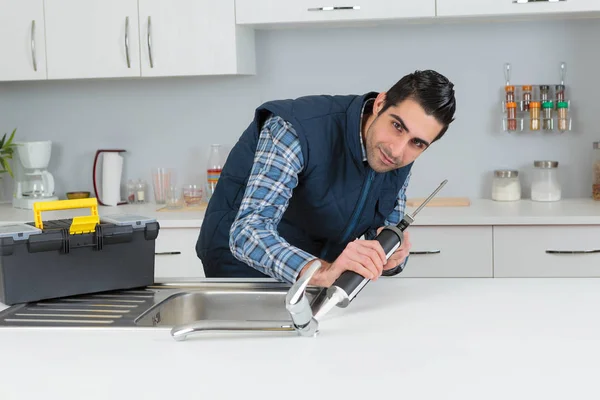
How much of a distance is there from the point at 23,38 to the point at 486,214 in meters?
2.16

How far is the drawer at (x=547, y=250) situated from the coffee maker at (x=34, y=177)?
6.84ft

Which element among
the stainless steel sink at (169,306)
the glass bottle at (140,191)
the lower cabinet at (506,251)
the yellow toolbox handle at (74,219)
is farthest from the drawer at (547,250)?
the yellow toolbox handle at (74,219)

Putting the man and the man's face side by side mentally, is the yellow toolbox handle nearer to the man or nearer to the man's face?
the man

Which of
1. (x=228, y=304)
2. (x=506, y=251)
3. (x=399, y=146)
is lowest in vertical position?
(x=506, y=251)

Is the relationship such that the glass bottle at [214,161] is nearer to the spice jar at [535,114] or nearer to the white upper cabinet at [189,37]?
the white upper cabinet at [189,37]

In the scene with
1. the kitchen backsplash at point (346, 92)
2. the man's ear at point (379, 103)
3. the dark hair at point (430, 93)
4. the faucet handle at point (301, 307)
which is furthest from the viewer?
the kitchen backsplash at point (346, 92)

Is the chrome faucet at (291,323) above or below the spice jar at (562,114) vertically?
below

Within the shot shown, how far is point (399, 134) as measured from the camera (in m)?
1.97

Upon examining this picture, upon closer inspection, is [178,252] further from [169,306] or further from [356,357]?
[356,357]

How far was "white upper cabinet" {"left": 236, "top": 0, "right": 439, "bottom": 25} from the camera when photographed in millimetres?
3309

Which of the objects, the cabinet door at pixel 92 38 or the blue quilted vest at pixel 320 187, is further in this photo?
the cabinet door at pixel 92 38

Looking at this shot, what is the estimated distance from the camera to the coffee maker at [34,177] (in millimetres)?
3730

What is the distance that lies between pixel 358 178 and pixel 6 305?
93 cm

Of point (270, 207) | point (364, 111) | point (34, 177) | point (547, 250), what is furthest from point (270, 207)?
point (34, 177)
